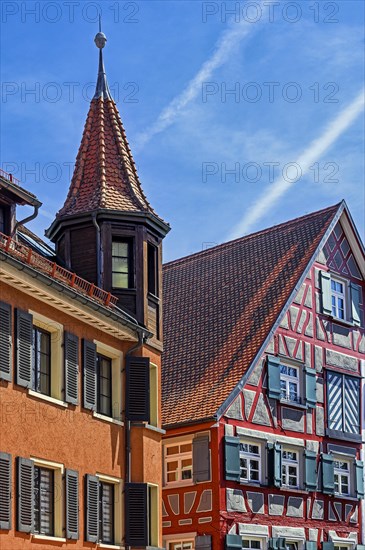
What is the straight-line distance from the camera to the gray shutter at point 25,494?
70.1 ft

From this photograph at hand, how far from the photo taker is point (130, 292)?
2709 centimetres

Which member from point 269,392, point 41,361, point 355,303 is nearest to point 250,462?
point 269,392

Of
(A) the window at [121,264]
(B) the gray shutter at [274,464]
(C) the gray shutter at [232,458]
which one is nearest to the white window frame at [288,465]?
(B) the gray shutter at [274,464]

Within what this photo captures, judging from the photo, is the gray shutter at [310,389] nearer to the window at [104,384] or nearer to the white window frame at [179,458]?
the white window frame at [179,458]

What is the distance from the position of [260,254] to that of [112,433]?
13132 mm

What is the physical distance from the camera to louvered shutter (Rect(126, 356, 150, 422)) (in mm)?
25906

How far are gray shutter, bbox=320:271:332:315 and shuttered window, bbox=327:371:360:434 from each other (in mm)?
1838

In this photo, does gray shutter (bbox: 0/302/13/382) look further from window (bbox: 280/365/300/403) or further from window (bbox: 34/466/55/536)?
window (bbox: 280/365/300/403)

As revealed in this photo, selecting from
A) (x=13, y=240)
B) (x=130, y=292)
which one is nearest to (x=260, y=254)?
(x=130, y=292)

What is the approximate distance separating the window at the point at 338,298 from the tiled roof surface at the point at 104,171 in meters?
9.67

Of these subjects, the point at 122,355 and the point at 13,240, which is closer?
the point at 13,240

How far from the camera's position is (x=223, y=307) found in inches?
1396

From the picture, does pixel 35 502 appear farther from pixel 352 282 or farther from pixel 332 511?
pixel 352 282

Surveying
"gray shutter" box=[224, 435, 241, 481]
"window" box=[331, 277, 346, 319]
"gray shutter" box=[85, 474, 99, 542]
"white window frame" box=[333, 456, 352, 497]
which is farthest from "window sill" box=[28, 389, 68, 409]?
"window" box=[331, 277, 346, 319]
